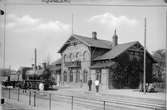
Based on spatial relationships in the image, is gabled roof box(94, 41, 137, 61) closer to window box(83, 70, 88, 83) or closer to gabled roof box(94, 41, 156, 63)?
gabled roof box(94, 41, 156, 63)

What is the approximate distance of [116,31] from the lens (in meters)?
1.92

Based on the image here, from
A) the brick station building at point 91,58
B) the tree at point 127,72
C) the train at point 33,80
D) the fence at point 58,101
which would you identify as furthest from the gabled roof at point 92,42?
the fence at point 58,101

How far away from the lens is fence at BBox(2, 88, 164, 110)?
186 cm

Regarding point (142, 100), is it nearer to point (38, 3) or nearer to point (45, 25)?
point (45, 25)

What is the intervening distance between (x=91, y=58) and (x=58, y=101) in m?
0.53

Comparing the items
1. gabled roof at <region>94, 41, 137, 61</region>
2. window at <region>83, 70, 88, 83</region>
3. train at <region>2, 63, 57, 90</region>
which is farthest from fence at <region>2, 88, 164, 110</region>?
gabled roof at <region>94, 41, 137, 61</region>

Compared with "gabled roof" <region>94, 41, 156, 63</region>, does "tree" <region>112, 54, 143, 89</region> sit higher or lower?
lower

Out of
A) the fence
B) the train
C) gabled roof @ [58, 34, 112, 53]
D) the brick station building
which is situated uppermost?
gabled roof @ [58, 34, 112, 53]

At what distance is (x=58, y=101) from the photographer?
1.98 meters

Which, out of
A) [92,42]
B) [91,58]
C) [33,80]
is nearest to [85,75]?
[91,58]

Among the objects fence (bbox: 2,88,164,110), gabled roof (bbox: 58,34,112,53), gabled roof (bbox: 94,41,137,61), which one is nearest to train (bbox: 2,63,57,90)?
fence (bbox: 2,88,164,110)

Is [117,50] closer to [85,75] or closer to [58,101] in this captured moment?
[85,75]

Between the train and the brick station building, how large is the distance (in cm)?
12

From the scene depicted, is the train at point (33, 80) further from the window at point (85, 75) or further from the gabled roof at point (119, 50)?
the gabled roof at point (119, 50)
